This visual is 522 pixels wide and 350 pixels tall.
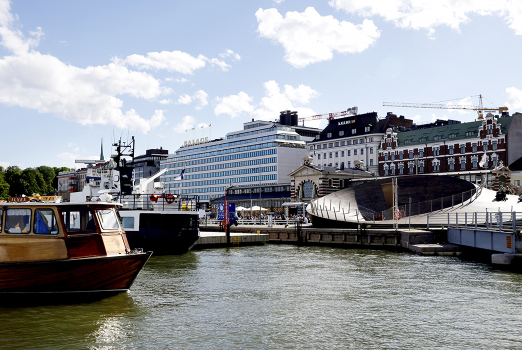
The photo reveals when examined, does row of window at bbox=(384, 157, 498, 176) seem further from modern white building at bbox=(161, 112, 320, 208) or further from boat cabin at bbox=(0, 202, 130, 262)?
boat cabin at bbox=(0, 202, 130, 262)

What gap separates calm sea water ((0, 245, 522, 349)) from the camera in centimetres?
1731

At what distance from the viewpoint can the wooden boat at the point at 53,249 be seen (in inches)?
848

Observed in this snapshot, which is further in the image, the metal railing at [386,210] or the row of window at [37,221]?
the metal railing at [386,210]

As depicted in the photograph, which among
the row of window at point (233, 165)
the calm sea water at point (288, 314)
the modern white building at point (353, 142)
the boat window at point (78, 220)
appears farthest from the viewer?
the row of window at point (233, 165)

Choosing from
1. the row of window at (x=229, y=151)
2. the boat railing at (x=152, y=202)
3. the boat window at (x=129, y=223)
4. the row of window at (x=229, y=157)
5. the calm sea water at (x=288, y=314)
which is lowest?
the calm sea water at (x=288, y=314)

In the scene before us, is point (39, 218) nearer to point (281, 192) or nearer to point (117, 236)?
point (117, 236)

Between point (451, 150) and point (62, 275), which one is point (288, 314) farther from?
point (451, 150)

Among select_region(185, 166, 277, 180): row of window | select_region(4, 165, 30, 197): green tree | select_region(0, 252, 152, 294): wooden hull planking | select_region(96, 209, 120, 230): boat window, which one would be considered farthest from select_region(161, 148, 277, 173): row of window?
select_region(0, 252, 152, 294): wooden hull planking

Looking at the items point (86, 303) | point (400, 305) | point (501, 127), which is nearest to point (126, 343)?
point (86, 303)

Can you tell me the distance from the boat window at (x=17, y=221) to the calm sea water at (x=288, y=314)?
10.6 feet

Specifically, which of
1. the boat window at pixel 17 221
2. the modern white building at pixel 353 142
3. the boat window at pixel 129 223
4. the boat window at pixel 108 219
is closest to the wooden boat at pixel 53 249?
the boat window at pixel 17 221

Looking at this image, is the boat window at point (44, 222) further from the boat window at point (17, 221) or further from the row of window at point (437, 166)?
the row of window at point (437, 166)

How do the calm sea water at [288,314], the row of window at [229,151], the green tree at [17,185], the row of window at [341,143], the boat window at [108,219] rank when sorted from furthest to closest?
1. the green tree at [17,185]
2. the row of window at [229,151]
3. the row of window at [341,143]
4. the boat window at [108,219]
5. the calm sea water at [288,314]

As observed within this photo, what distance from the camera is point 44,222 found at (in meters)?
21.9
